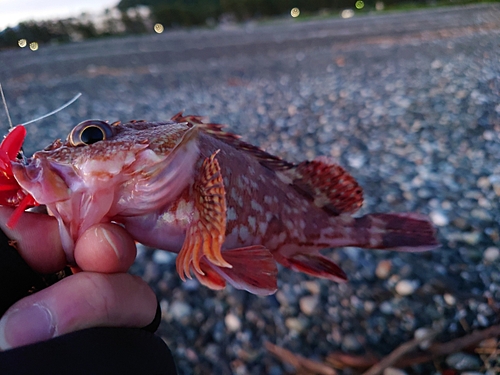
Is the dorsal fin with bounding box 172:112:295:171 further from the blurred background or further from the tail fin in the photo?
the blurred background

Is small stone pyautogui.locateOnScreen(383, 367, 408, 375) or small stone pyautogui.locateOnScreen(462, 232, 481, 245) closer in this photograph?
small stone pyautogui.locateOnScreen(383, 367, 408, 375)

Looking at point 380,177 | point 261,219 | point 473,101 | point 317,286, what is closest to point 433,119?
point 473,101

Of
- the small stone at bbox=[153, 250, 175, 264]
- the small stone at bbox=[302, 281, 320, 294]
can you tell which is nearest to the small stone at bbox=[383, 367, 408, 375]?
the small stone at bbox=[302, 281, 320, 294]

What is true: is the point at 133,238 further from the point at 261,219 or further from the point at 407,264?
the point at 407,264

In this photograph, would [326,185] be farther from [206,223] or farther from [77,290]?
[77,290]

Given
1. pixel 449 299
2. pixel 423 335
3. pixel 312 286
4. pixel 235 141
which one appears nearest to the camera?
pixel 235 141

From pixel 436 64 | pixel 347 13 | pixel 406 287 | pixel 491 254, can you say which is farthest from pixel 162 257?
pixel 347 13
